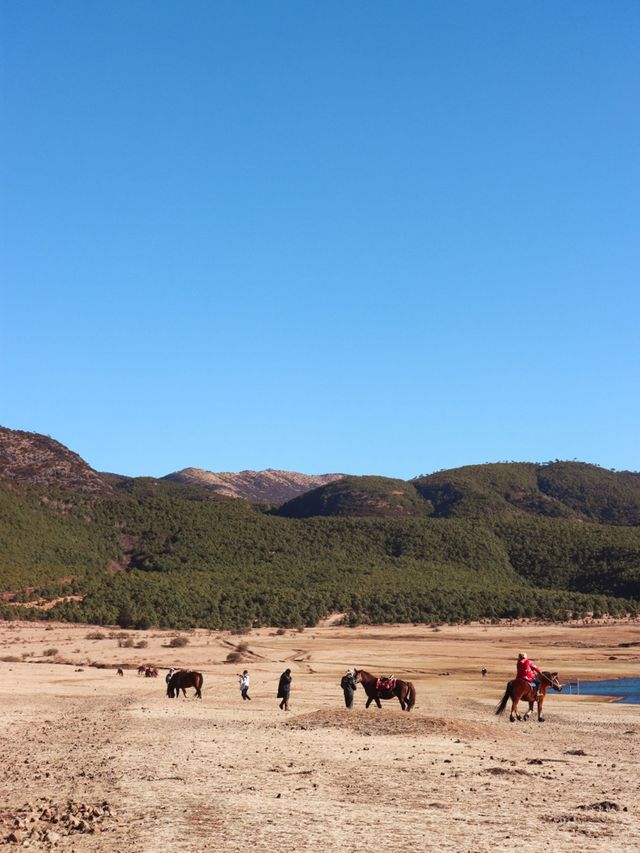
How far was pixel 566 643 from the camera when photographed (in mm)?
73812

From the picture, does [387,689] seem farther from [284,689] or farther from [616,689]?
[616,689]

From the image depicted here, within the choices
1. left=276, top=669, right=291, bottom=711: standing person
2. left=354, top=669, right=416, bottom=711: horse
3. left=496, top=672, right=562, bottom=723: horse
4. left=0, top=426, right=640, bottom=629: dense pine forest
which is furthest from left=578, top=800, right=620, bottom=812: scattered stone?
left=0, top=426, right=640, bottom=629: dense pine forest

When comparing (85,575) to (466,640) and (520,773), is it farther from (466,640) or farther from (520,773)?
(520,773)

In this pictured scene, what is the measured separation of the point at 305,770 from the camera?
17.5m

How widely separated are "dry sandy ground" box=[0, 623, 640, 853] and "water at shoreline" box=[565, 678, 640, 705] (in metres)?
3.65

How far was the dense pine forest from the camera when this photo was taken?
85.7 metres

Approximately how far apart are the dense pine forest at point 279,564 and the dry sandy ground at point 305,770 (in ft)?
144

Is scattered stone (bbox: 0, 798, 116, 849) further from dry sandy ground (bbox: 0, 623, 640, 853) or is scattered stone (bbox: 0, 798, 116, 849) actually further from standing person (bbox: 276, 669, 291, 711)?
standing person (bbox: 276, 669, 291, 711)

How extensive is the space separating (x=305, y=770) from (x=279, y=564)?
310 feet

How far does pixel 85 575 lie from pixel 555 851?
86299 millimetres

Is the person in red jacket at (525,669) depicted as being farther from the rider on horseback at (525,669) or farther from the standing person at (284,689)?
the standing person at (284,689)

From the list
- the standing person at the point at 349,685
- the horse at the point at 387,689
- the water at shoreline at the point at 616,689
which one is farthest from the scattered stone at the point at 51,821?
the water at shoreline at the point at 616,689

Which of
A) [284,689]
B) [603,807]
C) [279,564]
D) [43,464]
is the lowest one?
[284,689]

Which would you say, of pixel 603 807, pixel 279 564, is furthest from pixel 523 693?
pixel 279 564
